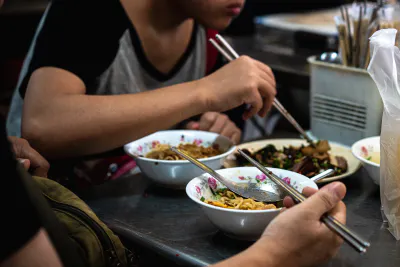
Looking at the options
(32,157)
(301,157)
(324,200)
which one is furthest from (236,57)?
(324,200)

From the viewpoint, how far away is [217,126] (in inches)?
77.1

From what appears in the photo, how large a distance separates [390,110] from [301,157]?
0.48 metres

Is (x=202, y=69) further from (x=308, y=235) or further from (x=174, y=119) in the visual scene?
(x=308, y=235)

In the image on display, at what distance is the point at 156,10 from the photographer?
2033 millimetres

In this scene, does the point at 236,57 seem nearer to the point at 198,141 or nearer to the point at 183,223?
the point at 198,141

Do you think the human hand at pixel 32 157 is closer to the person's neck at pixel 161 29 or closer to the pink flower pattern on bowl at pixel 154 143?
the pink flower pattern on bowl at pixel 154 143

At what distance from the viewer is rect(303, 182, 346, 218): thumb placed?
101 centimetres

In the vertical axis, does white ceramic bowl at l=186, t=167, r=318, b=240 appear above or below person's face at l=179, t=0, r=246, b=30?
below

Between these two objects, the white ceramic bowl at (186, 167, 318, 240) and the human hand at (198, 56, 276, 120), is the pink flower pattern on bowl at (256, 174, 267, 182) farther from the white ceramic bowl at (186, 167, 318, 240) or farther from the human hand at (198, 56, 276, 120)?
the human hand at (198, 56, 276, 120)

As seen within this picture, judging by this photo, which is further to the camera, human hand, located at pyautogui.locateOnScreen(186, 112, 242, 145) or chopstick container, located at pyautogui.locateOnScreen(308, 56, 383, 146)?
human hand, located at pyautogui.locateOnScreen(186, 112, 242, 145)

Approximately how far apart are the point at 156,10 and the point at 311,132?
77 cm

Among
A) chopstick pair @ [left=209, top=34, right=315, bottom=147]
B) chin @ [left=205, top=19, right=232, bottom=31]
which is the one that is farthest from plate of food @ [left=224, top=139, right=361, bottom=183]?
chin @ [left=205, top=19, right=232, bottom=31]

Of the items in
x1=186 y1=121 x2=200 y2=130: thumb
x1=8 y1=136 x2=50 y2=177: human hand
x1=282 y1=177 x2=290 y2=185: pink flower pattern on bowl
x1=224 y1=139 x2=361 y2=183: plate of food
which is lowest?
x1=186 y1=121 x2=200 y2=130: thumb

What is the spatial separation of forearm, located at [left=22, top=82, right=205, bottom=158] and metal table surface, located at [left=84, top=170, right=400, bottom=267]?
0.15 metres
